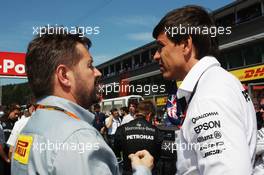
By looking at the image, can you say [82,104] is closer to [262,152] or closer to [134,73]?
[262,152]

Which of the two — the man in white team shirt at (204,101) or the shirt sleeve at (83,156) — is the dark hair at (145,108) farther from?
the shirt sleeve at (83,156)

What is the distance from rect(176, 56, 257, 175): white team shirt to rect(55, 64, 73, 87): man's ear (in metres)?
0.53

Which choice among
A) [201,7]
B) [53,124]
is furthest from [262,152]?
[53,124]

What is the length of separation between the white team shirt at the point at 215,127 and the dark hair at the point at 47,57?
56 centimetres

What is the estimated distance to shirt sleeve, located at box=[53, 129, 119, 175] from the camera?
4.03 ft

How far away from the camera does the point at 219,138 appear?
1.32m

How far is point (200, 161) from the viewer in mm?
1391

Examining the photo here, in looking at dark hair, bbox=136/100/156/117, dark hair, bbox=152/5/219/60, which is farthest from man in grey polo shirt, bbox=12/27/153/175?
dark hair, bbox=136/100/156/117

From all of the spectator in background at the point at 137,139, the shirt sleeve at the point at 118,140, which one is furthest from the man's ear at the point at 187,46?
the shirt sleeve at the point at 118,140

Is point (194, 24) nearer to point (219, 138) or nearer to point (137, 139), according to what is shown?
point (219, 138)

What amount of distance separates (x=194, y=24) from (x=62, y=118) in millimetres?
901

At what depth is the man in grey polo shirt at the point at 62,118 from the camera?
1.26 meters

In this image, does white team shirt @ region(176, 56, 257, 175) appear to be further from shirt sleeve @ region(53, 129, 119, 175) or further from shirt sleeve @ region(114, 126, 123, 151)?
shirt sleeve @ region(114, 126, 123, 151)

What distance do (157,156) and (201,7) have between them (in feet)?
12.1
